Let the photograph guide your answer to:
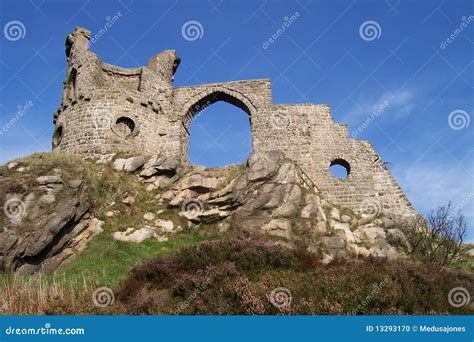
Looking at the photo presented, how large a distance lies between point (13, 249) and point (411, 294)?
12.8 m

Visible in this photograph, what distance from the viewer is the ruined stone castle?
21109mm

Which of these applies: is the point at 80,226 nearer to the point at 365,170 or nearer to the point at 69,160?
the point at 69,160

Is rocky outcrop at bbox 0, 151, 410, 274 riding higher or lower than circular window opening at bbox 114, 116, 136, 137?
lower

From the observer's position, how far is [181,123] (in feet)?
78.5

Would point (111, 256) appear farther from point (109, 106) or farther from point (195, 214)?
point (109, 106)

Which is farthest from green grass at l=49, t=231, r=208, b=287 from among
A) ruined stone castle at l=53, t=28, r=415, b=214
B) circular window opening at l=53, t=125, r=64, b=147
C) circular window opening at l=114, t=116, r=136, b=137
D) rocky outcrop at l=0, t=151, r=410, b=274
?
circular window opening at l=53, t=125, r=64, b=147

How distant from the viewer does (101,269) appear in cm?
1339

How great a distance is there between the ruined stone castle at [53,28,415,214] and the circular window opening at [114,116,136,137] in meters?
0.06

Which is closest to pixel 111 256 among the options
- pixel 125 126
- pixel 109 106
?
pixel 125 126

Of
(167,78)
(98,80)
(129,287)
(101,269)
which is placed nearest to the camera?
(129,287)

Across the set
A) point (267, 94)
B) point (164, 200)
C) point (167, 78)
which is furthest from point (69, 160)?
point (267, 94)

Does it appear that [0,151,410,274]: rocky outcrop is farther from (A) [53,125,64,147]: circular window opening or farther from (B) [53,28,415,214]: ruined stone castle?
(A) [53,125,64,147]: circular window opening

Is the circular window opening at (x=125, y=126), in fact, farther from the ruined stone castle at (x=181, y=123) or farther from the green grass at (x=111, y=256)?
the green grass at (x=111, y=256)

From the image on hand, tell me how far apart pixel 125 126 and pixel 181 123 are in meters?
3.37
